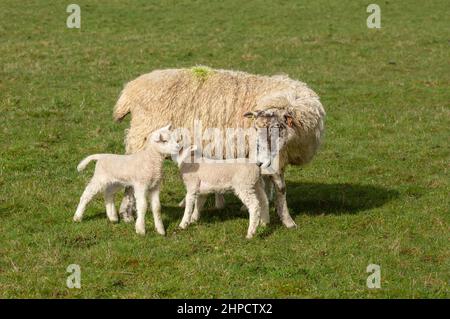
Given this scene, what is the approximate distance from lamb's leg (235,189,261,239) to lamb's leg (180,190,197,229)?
2.05 feet

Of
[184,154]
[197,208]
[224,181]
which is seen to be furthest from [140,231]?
[224,181]

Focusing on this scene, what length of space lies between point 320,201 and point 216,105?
2.39 m

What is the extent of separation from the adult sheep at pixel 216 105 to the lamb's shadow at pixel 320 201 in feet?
2.78

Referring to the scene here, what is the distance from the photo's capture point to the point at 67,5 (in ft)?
97.8

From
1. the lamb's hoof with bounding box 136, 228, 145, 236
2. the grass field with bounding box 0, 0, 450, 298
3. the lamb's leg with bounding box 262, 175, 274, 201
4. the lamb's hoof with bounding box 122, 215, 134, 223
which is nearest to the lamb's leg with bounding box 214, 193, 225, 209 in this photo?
the grass field with bounding box 0, 0, 450, 298

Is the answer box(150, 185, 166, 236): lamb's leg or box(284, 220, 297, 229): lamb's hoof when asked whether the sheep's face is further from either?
box(150, 185, 166, 236): lamb's leg

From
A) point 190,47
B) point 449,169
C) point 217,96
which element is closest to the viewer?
point 217,96

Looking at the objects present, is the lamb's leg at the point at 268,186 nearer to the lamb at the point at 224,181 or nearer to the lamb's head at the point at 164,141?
the lamb at the point at 224,181

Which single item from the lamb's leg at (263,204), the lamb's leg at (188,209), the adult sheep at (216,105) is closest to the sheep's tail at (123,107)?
the adult sheep at (216,105)

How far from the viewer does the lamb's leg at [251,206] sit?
379 inches

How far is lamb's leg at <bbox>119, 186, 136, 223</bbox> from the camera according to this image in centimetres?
1048
